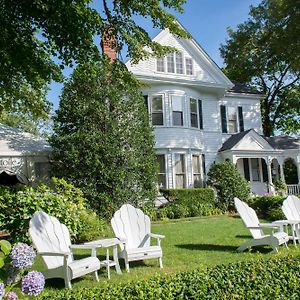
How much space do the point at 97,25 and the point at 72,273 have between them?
24.5 ft

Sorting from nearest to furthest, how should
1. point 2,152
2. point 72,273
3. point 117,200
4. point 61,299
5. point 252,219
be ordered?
point 61,299, point 72,273, point 252,219, point 117,200, point 2,152

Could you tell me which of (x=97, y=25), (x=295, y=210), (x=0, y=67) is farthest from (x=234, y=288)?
(x=0, y=67)

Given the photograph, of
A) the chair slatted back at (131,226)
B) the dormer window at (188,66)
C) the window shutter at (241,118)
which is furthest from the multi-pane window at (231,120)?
the chair slatted back at (131,226)

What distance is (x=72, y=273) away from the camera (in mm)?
6145

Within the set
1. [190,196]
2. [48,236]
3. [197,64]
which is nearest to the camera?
[48,236]

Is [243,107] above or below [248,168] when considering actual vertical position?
above

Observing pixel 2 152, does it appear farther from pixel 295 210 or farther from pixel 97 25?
pixel 295 210

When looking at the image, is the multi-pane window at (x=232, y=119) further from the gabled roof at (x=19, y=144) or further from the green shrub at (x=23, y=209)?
the green shrub at (x=23, y=209)

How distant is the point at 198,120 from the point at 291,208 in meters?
11.4

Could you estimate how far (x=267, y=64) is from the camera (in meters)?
33.3

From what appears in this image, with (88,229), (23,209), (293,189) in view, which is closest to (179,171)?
(293,189)

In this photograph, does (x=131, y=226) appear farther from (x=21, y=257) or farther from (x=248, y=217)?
(x=21, y=257)

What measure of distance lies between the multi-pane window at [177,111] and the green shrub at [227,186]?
313 centimetres

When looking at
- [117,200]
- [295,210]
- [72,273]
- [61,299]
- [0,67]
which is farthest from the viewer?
[117,200]
